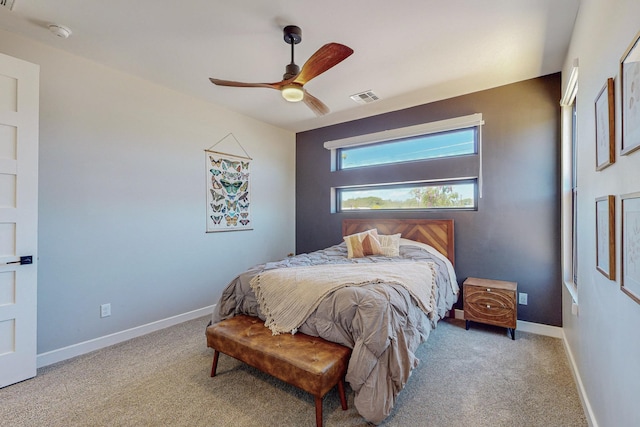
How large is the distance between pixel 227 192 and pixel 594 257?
12.2 ft

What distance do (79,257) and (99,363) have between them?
978 millimetres

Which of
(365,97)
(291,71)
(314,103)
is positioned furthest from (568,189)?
(291,71)

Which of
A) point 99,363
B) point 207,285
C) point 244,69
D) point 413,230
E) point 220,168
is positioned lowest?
point 99,363

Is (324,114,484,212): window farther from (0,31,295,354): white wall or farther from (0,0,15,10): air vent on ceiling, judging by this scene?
(0,0,15,10): air vent on ceiling

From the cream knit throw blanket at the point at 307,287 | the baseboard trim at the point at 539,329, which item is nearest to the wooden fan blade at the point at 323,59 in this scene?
the cream knit throw blanket at the point at 307,287

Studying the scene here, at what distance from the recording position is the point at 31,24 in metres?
2.19

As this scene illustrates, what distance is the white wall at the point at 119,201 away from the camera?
98.4 inches

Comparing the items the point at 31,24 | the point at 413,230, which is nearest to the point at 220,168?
the point at 31,24

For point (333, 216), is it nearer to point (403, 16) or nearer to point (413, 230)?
point (413, 230)

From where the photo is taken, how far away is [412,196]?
392 cm

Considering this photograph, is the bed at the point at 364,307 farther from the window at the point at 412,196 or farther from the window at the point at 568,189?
the window at the point at 568,189

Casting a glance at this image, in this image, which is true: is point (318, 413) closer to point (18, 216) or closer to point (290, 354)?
point (290, 354)

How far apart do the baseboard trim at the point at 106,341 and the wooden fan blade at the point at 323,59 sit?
299 cm

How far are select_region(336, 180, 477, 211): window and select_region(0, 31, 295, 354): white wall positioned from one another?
6.02ft
